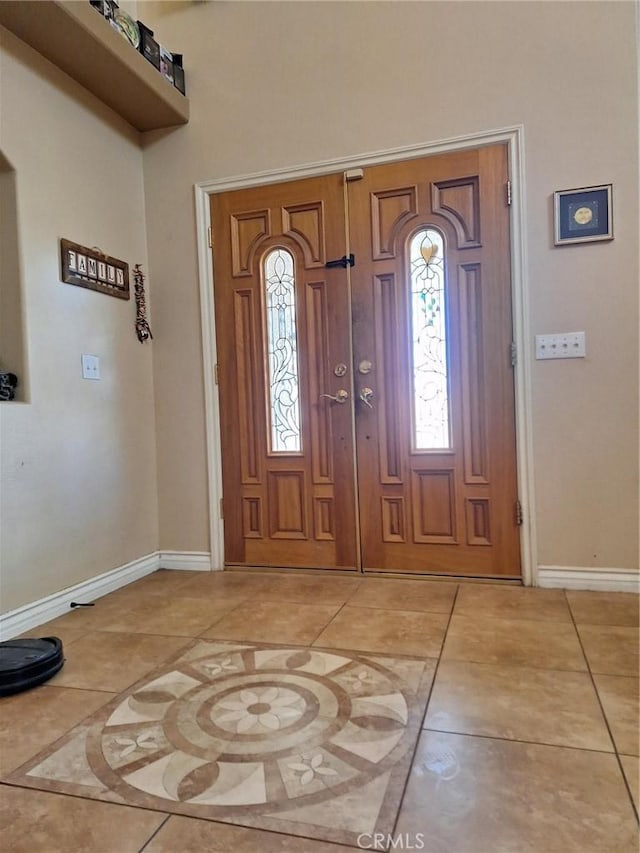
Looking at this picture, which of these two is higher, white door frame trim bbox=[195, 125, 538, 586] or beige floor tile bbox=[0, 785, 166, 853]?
white door frame trim bbox=[195, 125, 538, 586]

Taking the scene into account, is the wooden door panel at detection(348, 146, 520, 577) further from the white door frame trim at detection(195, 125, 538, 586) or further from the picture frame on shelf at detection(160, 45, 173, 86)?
the picture frame on shelf at detection(160, 45, 173, 86)

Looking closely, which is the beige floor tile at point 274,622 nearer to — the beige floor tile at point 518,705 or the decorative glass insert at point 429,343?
the beige floor tile at point 518,705

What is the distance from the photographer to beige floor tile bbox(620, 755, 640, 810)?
114 cm

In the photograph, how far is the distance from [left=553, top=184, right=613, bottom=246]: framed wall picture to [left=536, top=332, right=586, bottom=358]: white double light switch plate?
43cm

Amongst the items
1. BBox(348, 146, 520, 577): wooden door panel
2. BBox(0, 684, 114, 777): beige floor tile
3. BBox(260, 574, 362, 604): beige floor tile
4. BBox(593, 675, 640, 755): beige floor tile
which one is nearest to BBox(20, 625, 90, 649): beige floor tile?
BBox(0, 684, 114, 777): beige floor tile

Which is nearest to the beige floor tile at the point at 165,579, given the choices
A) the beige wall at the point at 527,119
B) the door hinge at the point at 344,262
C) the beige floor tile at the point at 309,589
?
the beige floor tile at the point at 309,589

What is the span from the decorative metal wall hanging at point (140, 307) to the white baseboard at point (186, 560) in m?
1.24

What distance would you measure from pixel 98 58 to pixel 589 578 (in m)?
3.29

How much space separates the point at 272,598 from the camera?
8.21 ft

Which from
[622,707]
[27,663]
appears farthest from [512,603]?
[27,663]

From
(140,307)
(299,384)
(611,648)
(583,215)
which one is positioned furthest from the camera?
(140,307)

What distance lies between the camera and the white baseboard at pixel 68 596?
7.09 ft

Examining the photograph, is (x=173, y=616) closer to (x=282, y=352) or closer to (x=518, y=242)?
(x=282, y=352)

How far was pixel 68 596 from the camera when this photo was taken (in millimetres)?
2459
